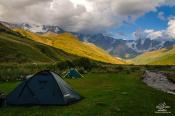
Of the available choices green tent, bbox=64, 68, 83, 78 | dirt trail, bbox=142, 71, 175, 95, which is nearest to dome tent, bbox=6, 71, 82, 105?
dirt trail, bbox=142, 71, 175, 95

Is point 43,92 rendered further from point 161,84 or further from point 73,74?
point 73,74

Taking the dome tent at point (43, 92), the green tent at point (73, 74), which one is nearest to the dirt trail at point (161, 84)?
the green tent at point (73, 74)

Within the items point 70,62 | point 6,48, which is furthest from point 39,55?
point 70,62

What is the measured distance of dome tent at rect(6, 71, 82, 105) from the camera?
2858 cm

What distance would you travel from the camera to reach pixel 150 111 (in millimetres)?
25641

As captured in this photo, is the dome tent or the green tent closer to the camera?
the dome tent

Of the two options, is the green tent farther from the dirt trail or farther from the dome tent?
the dome tent

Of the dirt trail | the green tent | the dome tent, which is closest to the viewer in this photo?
the dome tent

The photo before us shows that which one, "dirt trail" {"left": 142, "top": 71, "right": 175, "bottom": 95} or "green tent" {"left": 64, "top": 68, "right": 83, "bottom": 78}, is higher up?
"green tent" {"left": 64, "top": 68, "right": 83, "bottom": 78}

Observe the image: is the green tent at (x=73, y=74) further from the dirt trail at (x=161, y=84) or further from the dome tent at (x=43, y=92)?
the dome tent at (x=43, y=92)

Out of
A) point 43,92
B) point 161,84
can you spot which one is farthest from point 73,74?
point 43,92

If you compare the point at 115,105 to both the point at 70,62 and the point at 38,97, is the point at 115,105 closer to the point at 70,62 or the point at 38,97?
the point at 38,97

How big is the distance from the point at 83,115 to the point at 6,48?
577ft

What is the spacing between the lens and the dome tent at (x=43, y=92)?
28578 millimetres
